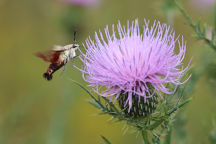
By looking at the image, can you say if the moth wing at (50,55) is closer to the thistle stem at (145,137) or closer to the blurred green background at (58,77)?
the thistle stem at (145,137)

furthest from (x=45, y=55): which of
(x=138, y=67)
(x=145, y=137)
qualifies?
(x=145, y=137)

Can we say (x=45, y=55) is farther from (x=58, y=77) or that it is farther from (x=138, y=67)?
(x=58, y=77)

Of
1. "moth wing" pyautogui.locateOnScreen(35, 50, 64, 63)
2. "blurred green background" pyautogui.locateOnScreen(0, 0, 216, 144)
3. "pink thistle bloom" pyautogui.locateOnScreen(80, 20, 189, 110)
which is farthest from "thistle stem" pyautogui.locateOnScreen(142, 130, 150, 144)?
"blurred green background" pyautogui.locateOnScreen(0, 0, 216, 144)

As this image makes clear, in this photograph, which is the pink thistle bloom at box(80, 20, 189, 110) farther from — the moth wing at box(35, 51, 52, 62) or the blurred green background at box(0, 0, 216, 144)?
the blurred green background at box(0, 0, 216, 144)

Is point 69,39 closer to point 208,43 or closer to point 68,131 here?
point 68,131

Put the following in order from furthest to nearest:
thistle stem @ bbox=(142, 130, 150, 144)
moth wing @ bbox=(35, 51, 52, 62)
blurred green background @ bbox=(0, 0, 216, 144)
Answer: blurred green background @ bbox=(0, 0, 216, 144)
moth wing @ bbox=(35, 51, 52, 62)
thistle stem @ bbox=(142, 130, 150, 144)

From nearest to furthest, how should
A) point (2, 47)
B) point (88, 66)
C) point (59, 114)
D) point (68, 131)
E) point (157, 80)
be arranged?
point (157, 80) → point (88, 66) → point (59, 114) → point (68, 131) → point (2, 47)

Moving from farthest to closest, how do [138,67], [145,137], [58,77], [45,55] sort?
[58,77]
[45,55]
[138,67]
[145,137]

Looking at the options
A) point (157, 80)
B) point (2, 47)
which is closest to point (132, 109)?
point (157, 80)

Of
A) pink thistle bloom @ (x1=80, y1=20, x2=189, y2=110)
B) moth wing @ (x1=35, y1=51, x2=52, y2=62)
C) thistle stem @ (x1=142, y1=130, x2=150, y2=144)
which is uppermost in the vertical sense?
moth wing @ (x1=35, y1=51, x2=52, y2=62)
